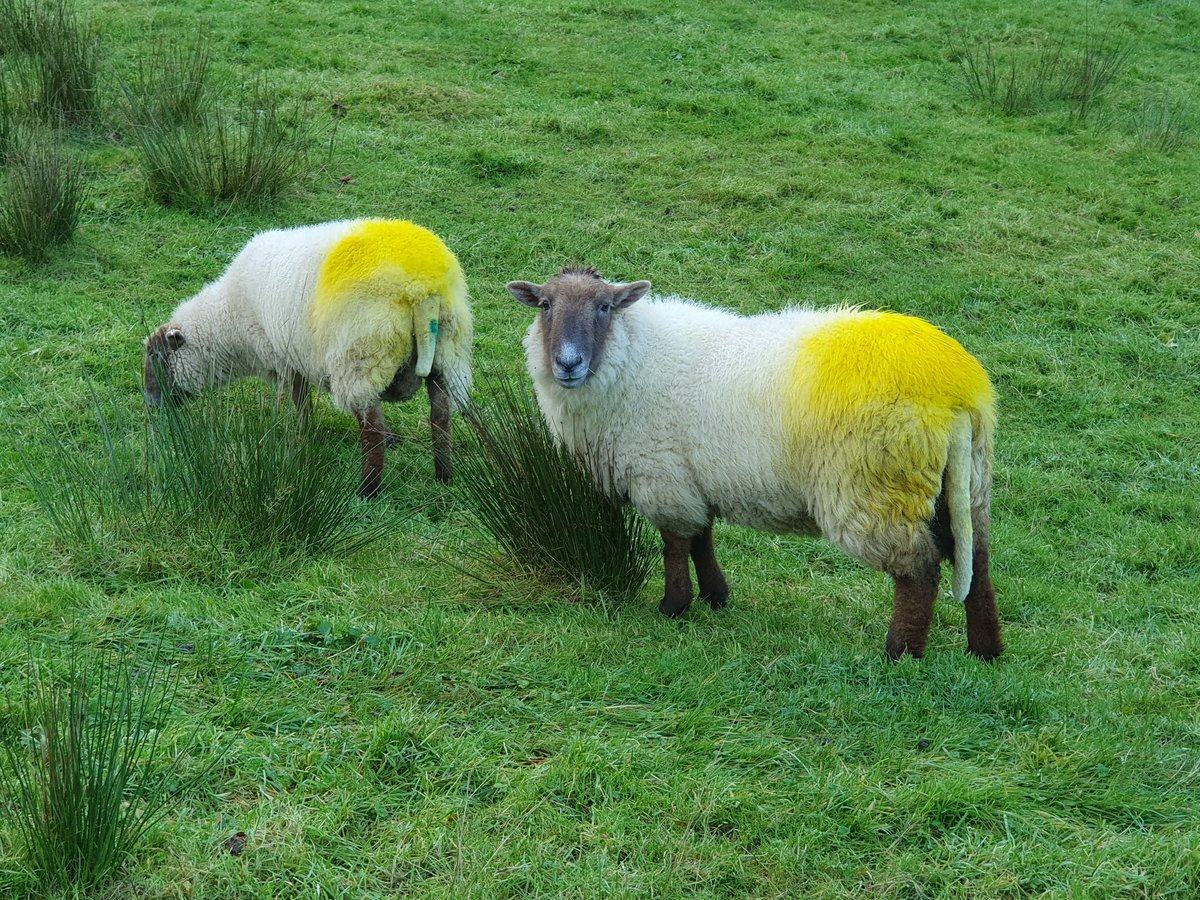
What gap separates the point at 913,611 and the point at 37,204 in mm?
7776

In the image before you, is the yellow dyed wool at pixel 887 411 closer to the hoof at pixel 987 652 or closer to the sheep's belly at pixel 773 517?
the sheep's belly at pixel 773 517

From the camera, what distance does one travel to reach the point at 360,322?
679 cm

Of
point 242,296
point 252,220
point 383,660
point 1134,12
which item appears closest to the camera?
point 383,660

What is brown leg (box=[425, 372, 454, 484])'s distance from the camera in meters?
7.16

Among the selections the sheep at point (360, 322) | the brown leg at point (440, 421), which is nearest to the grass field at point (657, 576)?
the brown leg at point (440, 421)


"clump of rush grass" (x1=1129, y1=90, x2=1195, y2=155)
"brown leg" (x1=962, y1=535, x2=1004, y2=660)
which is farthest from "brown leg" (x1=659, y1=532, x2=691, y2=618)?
"clump of rush grass" (x1=1129, y1=90, x2=1195, y2=155)

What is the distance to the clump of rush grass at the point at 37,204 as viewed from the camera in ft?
30.6

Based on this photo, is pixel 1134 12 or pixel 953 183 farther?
pixel 1134 12

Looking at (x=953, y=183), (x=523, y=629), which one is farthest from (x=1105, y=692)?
(x=953, y=183)

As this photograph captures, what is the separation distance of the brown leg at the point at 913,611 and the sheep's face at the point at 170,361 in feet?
16.0

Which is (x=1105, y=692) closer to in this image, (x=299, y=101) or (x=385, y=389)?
(x=385, y=389)

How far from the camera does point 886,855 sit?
141 inches

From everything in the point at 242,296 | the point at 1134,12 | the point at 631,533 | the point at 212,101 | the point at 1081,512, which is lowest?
the point at 1081,512

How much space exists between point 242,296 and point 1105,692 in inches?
222
